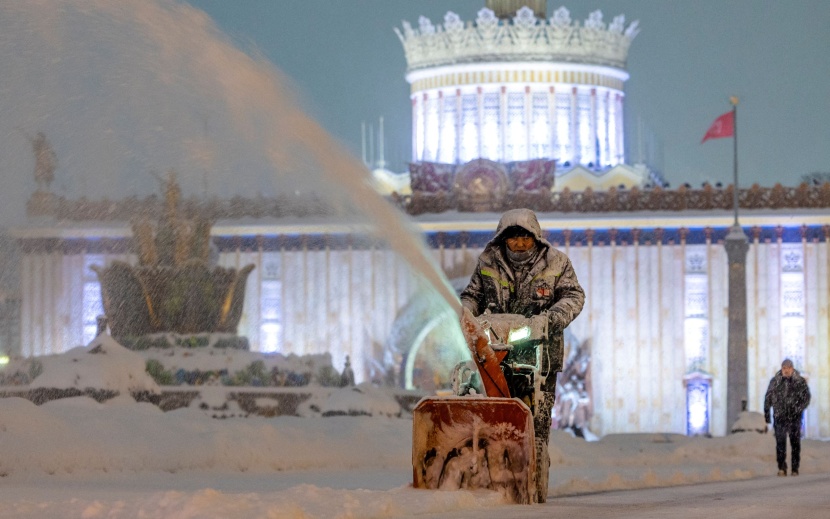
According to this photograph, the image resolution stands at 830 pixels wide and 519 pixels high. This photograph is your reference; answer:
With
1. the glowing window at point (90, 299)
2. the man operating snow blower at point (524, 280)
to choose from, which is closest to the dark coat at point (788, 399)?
the man operating snow blower at point (524, 280)

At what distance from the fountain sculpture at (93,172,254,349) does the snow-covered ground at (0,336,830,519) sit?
7.34 metres

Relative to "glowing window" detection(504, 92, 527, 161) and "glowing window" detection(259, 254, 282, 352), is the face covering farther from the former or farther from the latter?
"glowing window" detection(504, 92, 527, 161)

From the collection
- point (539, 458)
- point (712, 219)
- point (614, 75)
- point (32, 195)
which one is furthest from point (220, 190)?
point (539, 458)

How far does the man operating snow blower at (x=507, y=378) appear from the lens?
39.7 feet

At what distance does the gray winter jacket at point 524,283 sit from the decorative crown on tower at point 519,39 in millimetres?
52256

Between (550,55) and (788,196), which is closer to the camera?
(788,196)

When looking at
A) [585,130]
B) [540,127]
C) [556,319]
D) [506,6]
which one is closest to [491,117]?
[540,127]

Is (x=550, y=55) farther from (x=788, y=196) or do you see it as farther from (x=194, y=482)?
(x=194, y=482)

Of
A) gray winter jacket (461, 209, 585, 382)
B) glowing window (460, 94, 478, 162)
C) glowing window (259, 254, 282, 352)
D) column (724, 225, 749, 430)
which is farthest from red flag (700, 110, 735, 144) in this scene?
gray winter jacket (461, 209, 585, 382)

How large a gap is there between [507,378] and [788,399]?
379 inches

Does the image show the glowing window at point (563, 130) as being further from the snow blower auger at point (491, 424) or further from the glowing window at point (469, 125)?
the snow blower auger at point (491, 424)

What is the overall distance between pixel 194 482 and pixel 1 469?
195 cm

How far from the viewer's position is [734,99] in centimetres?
4425

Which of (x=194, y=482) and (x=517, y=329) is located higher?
(x=517, y=329)
